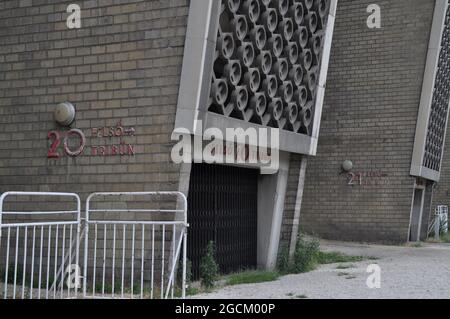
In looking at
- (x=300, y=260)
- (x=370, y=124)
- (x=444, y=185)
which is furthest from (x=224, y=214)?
(x=444, y=185)

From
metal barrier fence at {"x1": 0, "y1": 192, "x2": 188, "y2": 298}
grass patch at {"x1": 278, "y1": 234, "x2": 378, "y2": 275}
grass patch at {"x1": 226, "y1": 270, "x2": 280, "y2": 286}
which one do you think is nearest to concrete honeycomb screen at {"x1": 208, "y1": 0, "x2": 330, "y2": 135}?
metal barrier fence at {"x1": 0, "y1": 192, "x2": 188, "y2": 298}

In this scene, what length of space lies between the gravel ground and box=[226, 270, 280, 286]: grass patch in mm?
238

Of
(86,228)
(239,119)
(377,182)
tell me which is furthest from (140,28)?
(377,182)

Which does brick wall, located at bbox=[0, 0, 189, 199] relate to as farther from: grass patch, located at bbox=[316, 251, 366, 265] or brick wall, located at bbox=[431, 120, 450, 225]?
brick wall, located at bbox=[431, 120, 450, 225]

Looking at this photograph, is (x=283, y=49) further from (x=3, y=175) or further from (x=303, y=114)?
(x=3, y=175)

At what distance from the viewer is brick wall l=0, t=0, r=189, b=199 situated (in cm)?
906

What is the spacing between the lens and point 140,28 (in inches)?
365

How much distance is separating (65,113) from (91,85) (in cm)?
59

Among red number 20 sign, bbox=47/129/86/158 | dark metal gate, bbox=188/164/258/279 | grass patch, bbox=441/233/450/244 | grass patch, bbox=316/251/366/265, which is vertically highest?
red number 20 sign, bbox=47/129/86/158

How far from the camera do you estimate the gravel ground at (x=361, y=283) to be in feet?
28.5

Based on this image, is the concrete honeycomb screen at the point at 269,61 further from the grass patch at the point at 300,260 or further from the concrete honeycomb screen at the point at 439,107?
the concrete honeycomb screen at the point at 439,107
